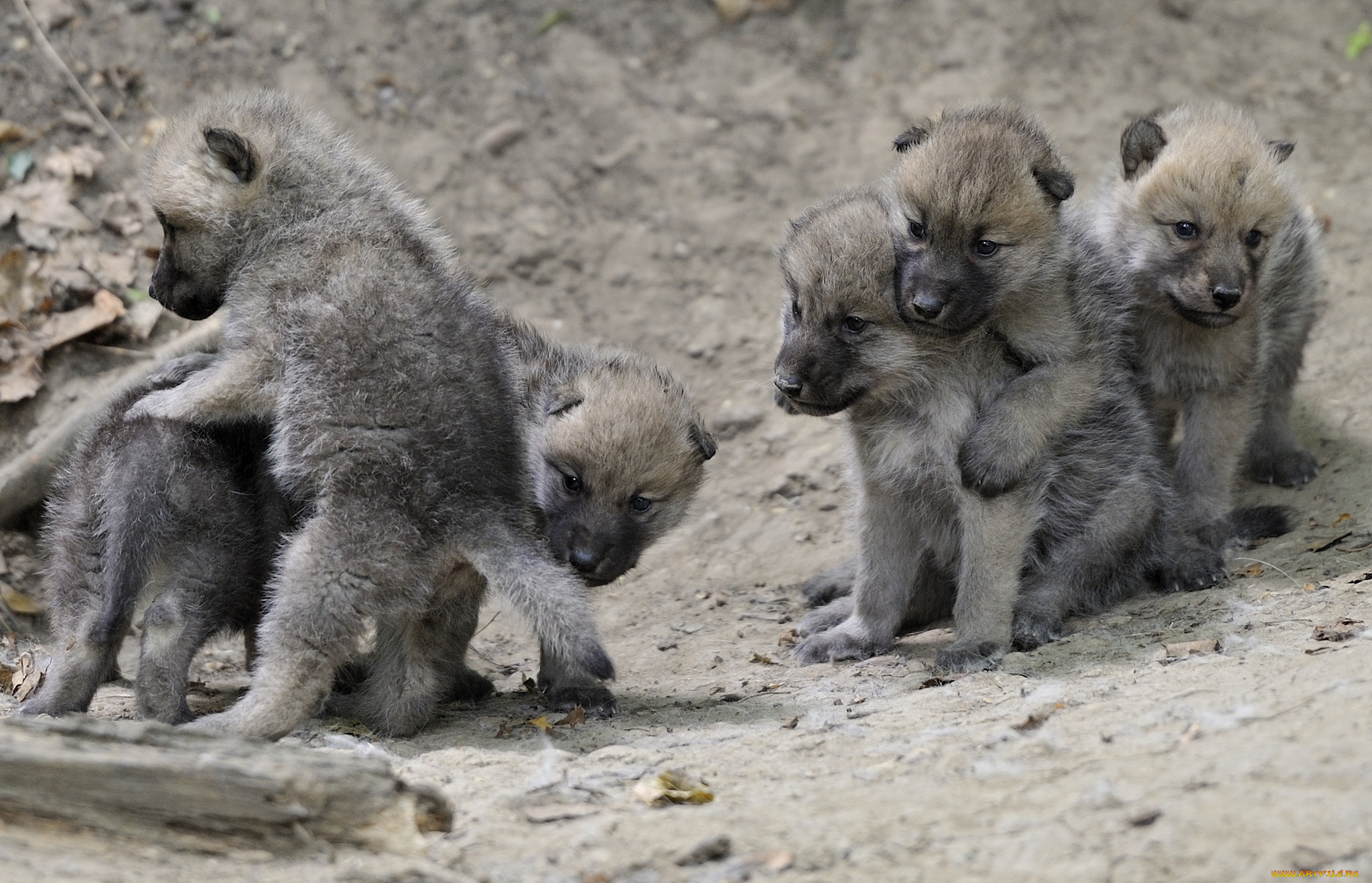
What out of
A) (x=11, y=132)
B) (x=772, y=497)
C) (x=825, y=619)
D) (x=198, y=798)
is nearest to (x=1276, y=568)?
(x=825, y=619)

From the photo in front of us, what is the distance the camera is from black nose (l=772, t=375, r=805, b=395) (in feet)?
15.9

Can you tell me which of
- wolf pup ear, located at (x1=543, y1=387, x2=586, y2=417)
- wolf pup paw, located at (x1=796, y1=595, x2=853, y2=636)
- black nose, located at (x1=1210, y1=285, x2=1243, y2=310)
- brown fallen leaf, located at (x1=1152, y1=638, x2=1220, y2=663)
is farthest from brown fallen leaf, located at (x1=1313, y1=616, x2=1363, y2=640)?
wolf pup ear, located at (x1=543, y1=387, x2=586, y2=417)

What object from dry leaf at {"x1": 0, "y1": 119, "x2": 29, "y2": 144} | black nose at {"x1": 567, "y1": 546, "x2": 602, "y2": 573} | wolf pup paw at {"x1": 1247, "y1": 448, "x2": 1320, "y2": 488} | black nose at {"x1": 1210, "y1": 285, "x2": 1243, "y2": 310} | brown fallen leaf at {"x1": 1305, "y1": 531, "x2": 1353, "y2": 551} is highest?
dry leaf at {"x1": 0, "y1": 119, "x2": 29, "y2": 144}

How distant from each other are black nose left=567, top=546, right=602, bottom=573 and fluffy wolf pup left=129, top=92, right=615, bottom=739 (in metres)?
0.19

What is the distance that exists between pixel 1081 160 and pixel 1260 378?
2632mm

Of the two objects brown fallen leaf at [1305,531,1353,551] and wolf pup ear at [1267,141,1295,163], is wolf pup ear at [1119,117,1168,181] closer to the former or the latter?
wolf pup ear at [1267,141,1295,163]

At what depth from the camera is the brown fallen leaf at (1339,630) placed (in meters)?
4.30

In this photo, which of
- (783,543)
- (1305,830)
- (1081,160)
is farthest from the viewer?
(1081,160)

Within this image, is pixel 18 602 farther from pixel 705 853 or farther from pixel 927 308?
pixel 927 308

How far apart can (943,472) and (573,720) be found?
1.69 metres

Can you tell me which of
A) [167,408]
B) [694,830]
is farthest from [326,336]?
[694,830]

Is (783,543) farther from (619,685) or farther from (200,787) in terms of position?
(200,787)

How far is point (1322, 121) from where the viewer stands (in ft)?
27.6

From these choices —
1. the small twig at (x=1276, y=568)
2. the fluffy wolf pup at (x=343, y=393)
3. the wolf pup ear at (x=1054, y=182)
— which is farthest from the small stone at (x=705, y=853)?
the small twig at (x=1276, y=568)
